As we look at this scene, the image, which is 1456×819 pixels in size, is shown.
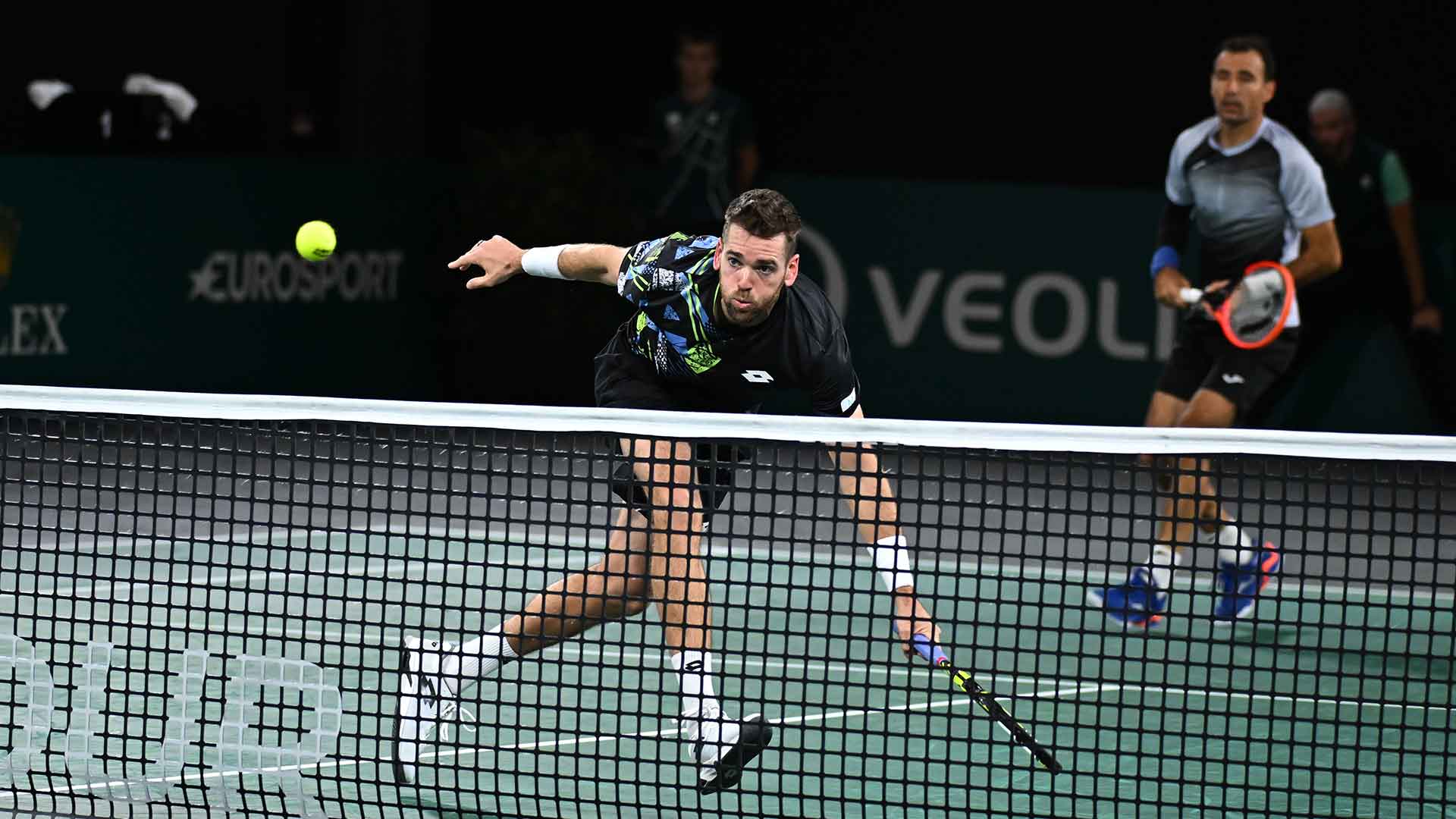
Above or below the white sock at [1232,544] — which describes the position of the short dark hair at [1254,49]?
above

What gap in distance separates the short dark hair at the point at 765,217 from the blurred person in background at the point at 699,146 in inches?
261

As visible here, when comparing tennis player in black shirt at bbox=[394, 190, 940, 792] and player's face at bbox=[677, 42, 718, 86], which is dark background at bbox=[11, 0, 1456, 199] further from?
tennis player in black shirt at bbox=[394, 190, 940, 792]

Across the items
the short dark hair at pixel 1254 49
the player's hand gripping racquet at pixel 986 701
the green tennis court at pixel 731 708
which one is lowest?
the green tennis court at pixel 731 708

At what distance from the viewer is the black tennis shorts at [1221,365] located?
22.2 feet

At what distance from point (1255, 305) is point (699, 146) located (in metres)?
5.05

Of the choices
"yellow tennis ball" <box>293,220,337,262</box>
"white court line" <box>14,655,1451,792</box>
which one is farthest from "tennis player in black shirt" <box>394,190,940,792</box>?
"yellow tennis ball" <box>293,220,337,262</box>

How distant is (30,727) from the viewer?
4.26 m

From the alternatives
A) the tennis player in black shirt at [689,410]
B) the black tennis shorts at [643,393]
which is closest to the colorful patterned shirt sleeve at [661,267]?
the tennis player in black shirt at [689,410]

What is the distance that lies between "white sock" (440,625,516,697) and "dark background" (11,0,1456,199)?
7.53 m

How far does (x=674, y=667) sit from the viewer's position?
4938mm

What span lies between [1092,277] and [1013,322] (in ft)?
1.54

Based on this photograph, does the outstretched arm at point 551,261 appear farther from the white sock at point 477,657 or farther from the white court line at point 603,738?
the white court line at point 603,738

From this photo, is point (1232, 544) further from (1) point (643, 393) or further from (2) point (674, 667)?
(1) point (643, 393)

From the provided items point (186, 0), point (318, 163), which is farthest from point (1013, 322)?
point (186, 0)
